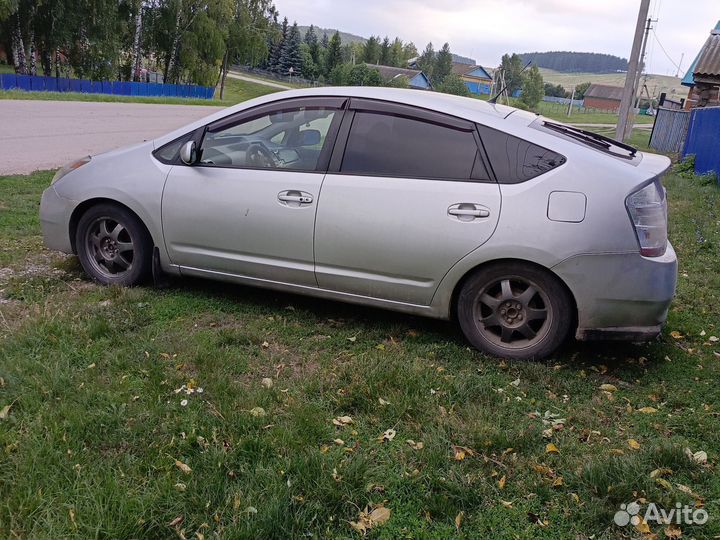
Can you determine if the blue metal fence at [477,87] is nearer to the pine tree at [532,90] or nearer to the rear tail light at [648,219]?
the pine tree at [532,90]

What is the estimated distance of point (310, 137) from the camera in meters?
4.32

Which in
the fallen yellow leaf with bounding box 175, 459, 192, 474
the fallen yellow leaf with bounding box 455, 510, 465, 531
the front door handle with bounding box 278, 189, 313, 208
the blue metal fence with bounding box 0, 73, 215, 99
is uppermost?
the blue metal fence with bounding box 0, 73, 215, 99

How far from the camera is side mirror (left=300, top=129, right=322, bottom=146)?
14.0 ft

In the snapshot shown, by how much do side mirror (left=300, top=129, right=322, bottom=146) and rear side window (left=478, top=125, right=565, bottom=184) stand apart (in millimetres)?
1159

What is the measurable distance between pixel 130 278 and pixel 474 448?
10.00 feet

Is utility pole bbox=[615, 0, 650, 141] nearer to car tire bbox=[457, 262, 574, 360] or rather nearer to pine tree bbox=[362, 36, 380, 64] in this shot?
car tire bbox=[457, 262, 574, 360]

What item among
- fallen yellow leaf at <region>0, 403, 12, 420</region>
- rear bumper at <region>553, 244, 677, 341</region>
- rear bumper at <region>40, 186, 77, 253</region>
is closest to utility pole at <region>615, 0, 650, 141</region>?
rear bumper at <region>553, 244, 677, 341</region>

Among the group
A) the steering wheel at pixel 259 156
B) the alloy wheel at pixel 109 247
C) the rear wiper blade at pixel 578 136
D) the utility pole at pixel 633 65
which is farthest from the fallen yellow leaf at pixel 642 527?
the utility pole at pixel 633 65

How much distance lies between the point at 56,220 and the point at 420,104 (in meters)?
3.02

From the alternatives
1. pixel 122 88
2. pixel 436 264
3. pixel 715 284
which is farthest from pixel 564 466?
pixel 122 88

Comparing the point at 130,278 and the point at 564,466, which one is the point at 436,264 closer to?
the point at 564,466

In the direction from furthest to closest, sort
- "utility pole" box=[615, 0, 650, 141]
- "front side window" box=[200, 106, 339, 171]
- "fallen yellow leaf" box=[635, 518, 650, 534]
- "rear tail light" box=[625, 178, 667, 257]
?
1. "utility pole" box=[615, 0, 650, 141]
2. "front side window" box=[200, 106, 339, 171]
3. "rear tail light" box=[625, 178, 667, 257]
4. "fallen yellow leaf" box=[635, 518, 650, 534]

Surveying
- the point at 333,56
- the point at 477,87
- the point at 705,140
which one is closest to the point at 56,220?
the point at 705,140

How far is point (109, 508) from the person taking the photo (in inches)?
93.4
